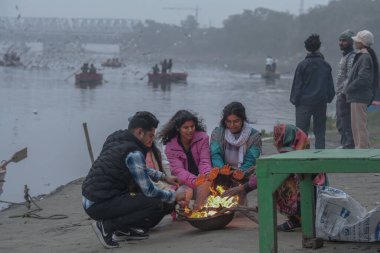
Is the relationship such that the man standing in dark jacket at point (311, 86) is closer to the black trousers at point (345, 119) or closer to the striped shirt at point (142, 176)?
the black trousers at point (345, 119)

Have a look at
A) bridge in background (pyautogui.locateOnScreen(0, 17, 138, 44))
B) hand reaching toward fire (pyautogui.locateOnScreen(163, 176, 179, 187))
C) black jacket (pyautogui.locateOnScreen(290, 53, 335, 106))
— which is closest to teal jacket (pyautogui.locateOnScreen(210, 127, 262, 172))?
hand reaching toward fire (pyautogui.locateOnScreen(163, 176, 179, 187))

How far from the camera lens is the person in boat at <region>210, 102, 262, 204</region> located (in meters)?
7.93

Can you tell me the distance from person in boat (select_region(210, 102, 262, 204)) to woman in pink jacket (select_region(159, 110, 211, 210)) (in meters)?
0.10

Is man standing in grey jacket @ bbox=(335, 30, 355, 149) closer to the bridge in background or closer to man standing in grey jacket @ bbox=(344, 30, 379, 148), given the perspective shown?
Result: man standing in grey jacket @ bbox=(344, 30, 379, 148)

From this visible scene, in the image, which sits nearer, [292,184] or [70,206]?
[292,184]

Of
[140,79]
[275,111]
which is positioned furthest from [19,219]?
[140,79]

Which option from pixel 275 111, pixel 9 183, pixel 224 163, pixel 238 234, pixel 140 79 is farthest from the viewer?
pixel 140 79

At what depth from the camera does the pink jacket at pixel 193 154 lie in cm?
805

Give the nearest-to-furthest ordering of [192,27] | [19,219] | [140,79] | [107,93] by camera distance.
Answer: [19,219] < [107,93] < [140,79] < [192,27]

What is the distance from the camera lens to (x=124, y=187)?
7.07 metres

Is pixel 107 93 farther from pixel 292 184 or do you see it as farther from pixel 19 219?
pixel 292 184

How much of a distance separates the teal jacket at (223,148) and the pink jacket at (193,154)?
56mm

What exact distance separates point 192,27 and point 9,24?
1446 inches

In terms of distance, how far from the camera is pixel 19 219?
10.1 m
